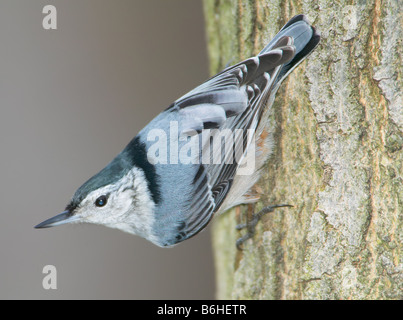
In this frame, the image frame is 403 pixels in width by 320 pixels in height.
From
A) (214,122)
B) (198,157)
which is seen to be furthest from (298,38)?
(198,157)

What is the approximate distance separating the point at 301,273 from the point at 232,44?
3.99ft

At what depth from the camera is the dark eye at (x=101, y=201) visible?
7.53 feet

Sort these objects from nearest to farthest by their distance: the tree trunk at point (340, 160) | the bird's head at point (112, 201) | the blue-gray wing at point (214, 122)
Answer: the tree trunk at point (340, 160)
the blue-gray wing at point (214, 122)
the bird's head at point (112, 201)

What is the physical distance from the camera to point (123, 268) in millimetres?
3920

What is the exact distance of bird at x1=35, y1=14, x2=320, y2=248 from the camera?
216 centimetres

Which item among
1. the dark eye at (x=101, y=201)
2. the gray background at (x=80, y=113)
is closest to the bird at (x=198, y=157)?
the dark eye at (x=101, y=201)

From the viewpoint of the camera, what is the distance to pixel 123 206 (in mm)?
2393

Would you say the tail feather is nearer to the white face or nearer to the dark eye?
the white face

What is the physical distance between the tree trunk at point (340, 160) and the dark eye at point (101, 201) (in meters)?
0.75

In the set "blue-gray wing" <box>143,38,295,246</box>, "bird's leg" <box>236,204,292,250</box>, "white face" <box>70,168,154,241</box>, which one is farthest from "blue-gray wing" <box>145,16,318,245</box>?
"bird's leg" <box>236,204,292,250</box>

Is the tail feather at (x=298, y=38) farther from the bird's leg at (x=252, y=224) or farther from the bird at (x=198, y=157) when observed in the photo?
the bird's leg at (x=252, y=224)

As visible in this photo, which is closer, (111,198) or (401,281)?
(401,281)
